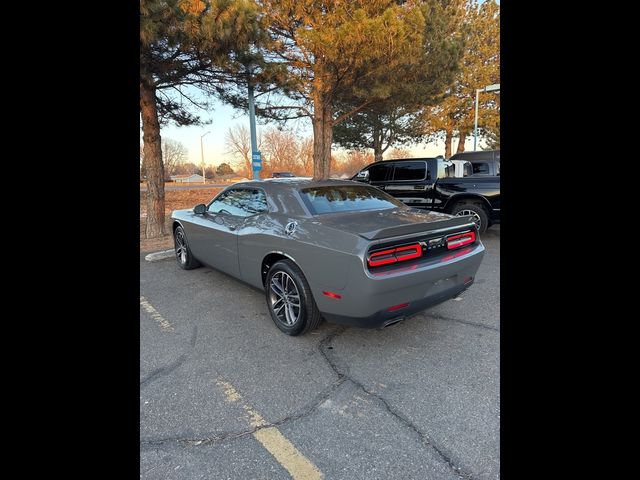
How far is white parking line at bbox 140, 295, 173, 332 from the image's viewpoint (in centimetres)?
362

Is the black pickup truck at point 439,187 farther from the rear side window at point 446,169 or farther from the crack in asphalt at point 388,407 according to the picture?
the crack in asphalt at point 388,407

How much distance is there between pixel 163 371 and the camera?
2.83m

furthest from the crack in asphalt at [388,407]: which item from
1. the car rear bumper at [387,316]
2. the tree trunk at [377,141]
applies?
the tree trunk at [377,141]

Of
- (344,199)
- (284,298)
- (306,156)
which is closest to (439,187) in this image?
(344,199)

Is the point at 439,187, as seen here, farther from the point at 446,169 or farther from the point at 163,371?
the point at 163,371

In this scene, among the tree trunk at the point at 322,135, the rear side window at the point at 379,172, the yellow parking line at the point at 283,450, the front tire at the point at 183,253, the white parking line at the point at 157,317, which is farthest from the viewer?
the tree trunk at the point at 322,135

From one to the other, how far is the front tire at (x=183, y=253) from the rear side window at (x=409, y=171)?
17.2 ft

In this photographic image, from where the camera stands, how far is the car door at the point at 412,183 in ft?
27.2

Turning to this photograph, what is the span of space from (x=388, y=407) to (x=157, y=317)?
2699 millimetres

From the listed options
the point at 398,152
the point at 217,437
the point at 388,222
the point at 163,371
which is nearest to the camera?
the point at 217,437

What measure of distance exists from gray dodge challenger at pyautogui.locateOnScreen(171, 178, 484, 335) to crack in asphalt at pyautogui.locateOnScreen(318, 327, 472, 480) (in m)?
0.22

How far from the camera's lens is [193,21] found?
228 inches
